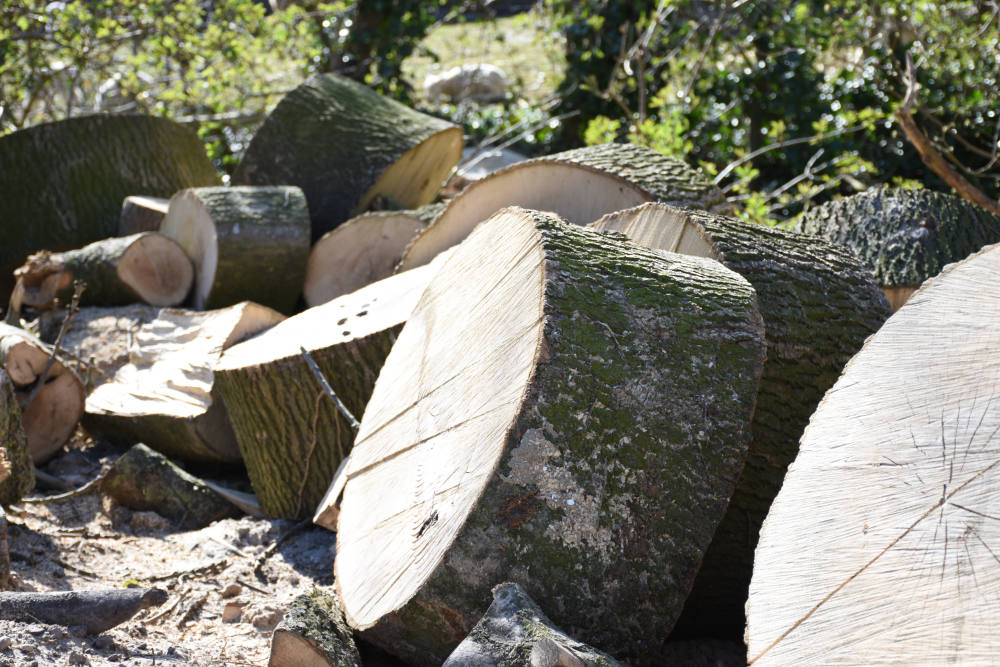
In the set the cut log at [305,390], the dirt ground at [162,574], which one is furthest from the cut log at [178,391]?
the cut log at [305,390]

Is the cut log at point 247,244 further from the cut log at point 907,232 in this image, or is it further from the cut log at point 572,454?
the cut log at point 572,454

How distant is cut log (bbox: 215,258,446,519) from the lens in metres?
2.98

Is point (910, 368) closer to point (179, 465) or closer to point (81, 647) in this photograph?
point (81, 647)

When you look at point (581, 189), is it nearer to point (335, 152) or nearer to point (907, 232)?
A: point (907, 232)

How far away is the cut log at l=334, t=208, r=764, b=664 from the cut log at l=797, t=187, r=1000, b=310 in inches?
Result: 68.4

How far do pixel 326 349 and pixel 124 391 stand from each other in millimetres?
1316

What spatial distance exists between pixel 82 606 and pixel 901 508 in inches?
67.4

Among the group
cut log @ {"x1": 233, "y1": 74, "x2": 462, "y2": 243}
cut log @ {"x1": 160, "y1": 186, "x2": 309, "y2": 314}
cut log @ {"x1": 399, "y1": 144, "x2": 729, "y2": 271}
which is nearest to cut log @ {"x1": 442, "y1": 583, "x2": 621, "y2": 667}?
cut log @ {"x1": 399, "y1": 144, "x2": 729, "y2": 271}

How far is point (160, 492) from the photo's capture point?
11.1ft

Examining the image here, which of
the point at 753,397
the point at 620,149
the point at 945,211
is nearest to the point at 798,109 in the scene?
the point at 945,211

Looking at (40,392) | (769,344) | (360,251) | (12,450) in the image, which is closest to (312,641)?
(769,344)

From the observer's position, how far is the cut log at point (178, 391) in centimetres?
365

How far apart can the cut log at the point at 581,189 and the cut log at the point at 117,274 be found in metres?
1.39

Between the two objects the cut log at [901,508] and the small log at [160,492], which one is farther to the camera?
the small log at [160,492]
